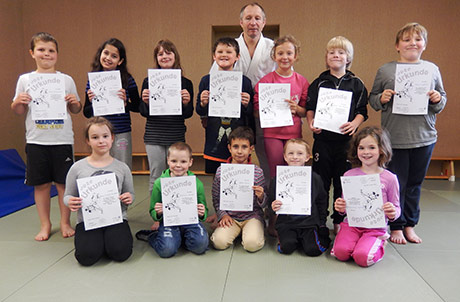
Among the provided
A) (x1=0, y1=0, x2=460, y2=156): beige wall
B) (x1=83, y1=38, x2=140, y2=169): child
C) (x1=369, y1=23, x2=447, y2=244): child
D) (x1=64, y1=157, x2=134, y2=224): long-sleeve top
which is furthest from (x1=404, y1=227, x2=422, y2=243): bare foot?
(x1=0, y1=0, x2=460, y2=156): beige wall

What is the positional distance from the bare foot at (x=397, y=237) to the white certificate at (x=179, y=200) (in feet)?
5.91

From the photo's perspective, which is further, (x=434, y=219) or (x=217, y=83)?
(x=434, y=219)

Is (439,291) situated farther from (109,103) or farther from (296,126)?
(109,103)

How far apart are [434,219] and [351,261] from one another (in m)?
1.75

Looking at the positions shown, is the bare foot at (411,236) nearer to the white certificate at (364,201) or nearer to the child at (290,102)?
the white certificate at (364,201)

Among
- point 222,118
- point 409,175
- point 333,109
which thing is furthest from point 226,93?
point 409,175

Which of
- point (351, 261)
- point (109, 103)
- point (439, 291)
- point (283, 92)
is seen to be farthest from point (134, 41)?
point (439, 291)

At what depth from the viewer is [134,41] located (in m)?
6.37

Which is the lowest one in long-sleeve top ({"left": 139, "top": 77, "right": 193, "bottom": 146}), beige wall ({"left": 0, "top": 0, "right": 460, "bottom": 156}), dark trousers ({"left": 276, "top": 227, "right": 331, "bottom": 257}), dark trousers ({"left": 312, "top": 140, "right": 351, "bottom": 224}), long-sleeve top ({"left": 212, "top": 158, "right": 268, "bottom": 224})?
dark trousers ({"left": 276, "top": 227, "right": 331, "bottom": 257})

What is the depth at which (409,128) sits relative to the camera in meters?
2.89

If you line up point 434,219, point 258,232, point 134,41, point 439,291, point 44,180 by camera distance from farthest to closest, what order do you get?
point 134,41 < point 434,219 < point 44,180 < point 258,232 < point 439,291

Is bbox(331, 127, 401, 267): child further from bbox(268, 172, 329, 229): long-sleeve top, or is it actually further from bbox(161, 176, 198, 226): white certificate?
bbox(161, 176, 198, 226): white certificate

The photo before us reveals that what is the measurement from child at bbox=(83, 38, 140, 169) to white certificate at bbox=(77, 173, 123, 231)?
26.8 inches

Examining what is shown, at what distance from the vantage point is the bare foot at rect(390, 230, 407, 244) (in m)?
2.92
